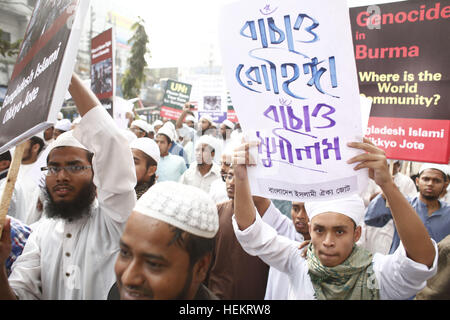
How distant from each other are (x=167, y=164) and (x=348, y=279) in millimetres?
4322

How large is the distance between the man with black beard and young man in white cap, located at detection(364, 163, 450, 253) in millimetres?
2524

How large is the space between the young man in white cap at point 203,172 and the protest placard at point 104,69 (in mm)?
2098

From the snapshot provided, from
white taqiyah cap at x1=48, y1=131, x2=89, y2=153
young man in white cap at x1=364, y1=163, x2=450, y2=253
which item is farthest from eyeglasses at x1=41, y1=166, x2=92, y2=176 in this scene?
young man in white cap at x1=364, y1=163, x2=450, y2=253

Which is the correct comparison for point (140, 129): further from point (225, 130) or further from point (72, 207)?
point (72, 207)

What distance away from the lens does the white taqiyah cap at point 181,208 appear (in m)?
1.21

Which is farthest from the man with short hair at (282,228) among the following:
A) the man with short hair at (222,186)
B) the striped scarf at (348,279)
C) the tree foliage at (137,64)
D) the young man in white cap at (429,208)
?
the tree foliage at (137,64)

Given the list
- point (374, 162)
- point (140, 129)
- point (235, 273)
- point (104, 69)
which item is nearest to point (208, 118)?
point (140, 129)

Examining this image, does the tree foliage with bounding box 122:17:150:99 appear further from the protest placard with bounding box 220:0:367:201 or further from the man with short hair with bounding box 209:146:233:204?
the protest placard with bounding box 220:0:367:201

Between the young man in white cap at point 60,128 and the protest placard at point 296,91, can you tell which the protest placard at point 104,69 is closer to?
the protest placard at point 296,91

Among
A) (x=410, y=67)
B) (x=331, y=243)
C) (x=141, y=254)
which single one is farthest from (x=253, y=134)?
(x=410, y=67)

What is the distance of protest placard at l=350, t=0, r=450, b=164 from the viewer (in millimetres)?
2605

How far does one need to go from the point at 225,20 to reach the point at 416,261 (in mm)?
1416

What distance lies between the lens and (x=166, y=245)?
3.88 feet
